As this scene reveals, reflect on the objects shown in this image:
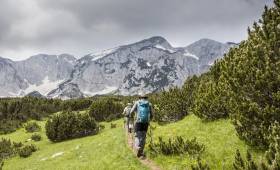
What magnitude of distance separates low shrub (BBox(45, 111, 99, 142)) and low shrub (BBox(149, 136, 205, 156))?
19.6 metres

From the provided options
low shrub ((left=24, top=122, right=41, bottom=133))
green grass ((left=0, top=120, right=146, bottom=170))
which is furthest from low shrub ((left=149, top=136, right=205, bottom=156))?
low shrub ((left=24, top=122, right=41, bottom=133))

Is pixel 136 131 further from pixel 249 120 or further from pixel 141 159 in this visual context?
pixel 249 120

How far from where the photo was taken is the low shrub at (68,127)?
38469 mm

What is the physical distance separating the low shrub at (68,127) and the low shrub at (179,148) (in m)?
19.6

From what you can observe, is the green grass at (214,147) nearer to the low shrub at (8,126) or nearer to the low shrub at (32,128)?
the low shrub at (32,128)

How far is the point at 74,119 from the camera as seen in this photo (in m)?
39.1

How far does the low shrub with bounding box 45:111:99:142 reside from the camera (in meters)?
38.5

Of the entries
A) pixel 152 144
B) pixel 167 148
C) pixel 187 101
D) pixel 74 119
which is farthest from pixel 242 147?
pixel 74 119

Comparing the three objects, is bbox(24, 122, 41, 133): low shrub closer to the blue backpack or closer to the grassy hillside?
the grassy hillside

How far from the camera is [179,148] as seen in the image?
19281 millimetres

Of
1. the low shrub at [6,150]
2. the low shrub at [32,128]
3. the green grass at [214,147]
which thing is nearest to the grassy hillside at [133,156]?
the green grass at [214,147]

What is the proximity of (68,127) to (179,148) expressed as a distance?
21.5m

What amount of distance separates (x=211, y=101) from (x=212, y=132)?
3.10 m

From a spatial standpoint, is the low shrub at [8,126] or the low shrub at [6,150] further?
the low shrub at [8,126]
